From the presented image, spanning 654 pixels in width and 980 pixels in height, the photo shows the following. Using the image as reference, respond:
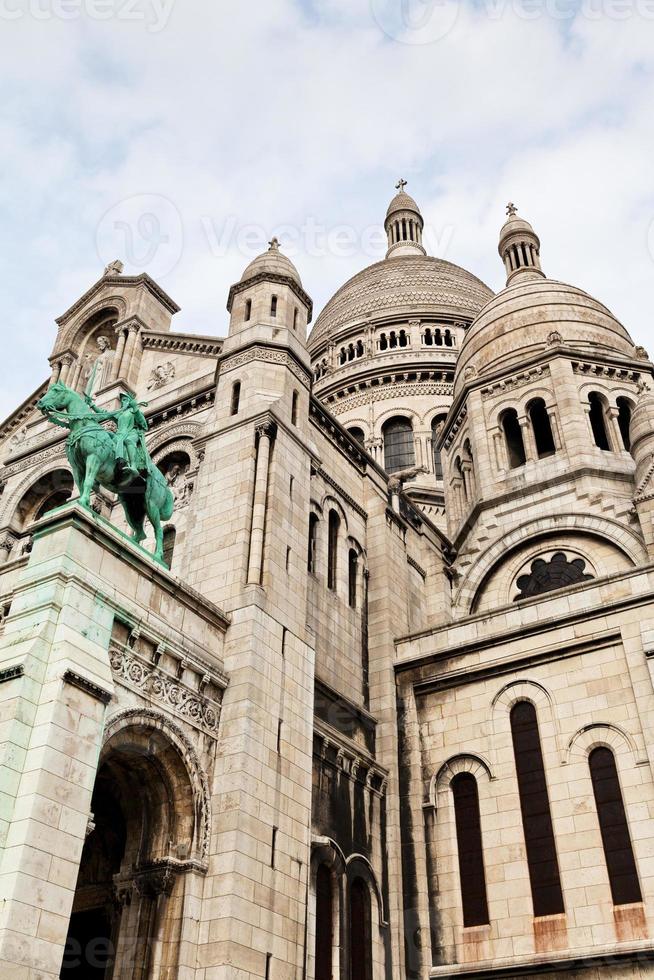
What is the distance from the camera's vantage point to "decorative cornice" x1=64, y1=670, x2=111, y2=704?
1556 cm

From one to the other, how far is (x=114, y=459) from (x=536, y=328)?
22895 mm

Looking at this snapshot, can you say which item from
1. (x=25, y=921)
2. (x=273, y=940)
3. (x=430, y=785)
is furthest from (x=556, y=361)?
(x=25, y=921)

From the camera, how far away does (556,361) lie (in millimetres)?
35219

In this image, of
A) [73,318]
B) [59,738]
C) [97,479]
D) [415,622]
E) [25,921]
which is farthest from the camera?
[73,318]

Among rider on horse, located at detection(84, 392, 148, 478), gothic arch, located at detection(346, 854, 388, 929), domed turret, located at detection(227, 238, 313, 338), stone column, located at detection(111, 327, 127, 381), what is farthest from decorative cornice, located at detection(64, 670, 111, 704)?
stone column, located at detection(111, 327, 127, 381)

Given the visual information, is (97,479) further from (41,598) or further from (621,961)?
(621,961)

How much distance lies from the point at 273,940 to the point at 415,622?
13039mm

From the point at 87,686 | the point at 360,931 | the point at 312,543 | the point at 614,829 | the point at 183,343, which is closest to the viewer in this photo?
the point at 87,686

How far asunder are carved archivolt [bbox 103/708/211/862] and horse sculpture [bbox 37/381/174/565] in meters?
3.66

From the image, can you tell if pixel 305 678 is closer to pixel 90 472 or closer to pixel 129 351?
pixel 90 472

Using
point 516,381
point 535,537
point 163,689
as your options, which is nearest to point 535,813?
point 163,689

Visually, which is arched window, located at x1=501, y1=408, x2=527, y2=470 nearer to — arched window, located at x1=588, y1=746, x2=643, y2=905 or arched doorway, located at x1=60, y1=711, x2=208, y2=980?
arched window, located at x1=588, y1=746, x2=643, y2=905

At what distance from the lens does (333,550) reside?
2691cm

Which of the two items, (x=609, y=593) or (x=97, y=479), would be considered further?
(x=609, y=593)
